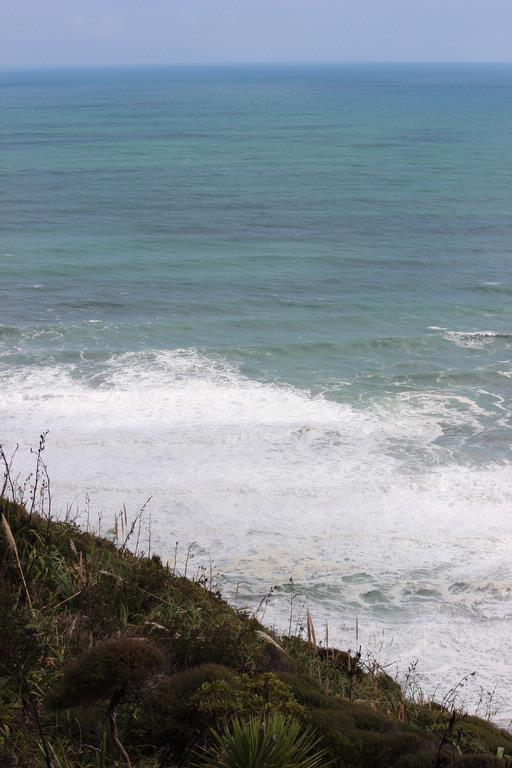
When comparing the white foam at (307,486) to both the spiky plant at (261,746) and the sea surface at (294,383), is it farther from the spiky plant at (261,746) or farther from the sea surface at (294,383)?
the spiky plant at (261,746)

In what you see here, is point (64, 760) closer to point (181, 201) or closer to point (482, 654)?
point (482, 654)

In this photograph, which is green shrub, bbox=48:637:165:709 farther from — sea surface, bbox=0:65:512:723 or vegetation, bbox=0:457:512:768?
sea surface, bbox=0:65:512:723

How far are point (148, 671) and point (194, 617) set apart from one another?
3.18m

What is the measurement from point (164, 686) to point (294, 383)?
16460 millimetres

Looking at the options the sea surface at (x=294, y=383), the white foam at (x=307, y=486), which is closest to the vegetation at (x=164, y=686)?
the sea surface at (x=294, y=383)

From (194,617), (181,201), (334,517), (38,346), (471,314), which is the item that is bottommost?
(194,617)

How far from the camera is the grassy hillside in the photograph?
5.99 meters

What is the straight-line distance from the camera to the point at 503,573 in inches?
581

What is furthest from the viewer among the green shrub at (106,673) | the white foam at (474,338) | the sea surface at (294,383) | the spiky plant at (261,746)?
the white foam at (474,338)

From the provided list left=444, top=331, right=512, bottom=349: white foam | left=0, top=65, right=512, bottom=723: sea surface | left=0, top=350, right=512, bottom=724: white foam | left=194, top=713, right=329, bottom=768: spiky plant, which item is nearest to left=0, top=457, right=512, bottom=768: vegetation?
left=194, top=713, right=329, bottom=768: spiky plant

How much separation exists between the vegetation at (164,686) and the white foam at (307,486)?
148 inches

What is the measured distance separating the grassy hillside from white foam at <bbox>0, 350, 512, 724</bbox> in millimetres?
3700

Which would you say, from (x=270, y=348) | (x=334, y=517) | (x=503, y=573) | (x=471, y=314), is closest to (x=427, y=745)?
(x=503, y=573)

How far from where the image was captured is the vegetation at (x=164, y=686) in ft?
19.6
